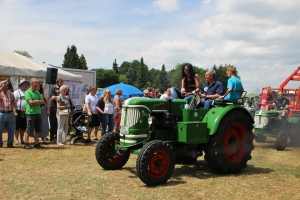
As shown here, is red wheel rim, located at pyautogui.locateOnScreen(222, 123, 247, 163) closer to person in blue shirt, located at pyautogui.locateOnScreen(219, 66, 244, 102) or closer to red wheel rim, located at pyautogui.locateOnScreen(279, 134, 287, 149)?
person in blue shirt, located at pyautogui.locateOnScreen(219, 66, 244, 102)

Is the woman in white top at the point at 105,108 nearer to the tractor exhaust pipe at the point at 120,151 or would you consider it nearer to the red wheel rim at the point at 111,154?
the red wheel rim at the point at 111,154

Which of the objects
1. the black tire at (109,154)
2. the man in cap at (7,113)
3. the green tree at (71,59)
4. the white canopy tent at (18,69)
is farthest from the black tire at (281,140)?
the green tree at (71,59)

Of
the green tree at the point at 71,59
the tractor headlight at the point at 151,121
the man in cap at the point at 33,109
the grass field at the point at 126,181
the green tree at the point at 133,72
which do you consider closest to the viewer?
the grass field at the point at 126,181

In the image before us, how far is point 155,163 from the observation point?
5008 millimetres

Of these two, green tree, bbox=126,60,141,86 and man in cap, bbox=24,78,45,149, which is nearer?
man in cap, bbox=24,78,45,149

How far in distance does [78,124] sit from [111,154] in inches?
170

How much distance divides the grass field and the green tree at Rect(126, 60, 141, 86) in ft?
388

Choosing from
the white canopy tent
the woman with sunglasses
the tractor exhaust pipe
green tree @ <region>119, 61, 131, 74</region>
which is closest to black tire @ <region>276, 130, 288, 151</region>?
the woman with sunglasses

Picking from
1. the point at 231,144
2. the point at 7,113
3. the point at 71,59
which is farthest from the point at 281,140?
the point at 71,59

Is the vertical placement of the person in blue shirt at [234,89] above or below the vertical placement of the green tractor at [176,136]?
above

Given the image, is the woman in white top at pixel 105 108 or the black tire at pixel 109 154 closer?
the black tire at pixel 109 154

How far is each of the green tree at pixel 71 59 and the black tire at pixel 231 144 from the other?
7700 centimetres

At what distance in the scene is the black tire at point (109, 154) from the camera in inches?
231

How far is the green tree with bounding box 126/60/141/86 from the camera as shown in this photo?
125625 mm
